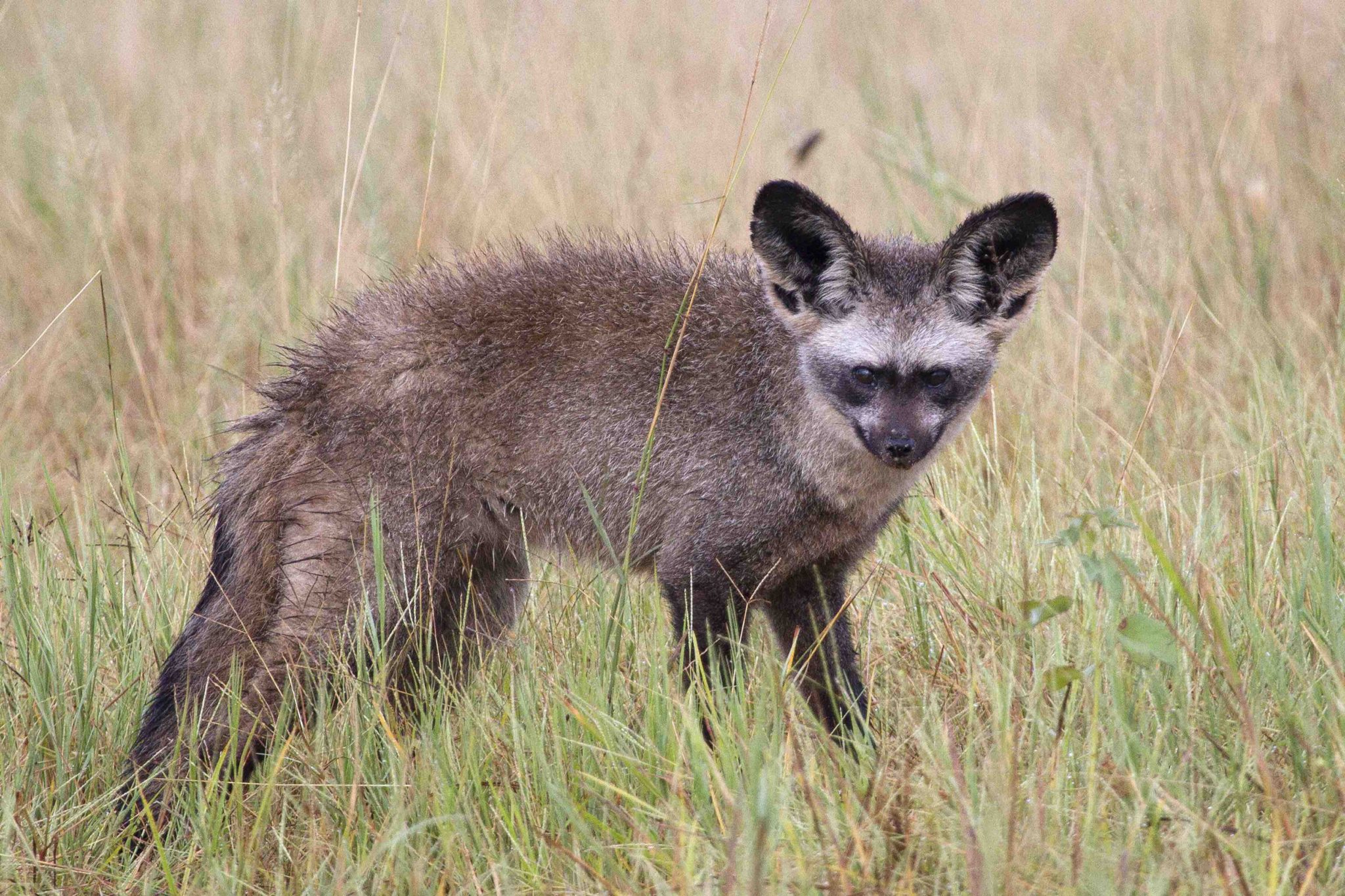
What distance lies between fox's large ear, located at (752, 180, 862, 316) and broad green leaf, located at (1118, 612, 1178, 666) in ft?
5.04

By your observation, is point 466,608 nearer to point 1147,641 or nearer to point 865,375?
point 865,375

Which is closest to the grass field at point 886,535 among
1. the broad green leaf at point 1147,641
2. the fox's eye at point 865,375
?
the broad green leaf at point 1147,641

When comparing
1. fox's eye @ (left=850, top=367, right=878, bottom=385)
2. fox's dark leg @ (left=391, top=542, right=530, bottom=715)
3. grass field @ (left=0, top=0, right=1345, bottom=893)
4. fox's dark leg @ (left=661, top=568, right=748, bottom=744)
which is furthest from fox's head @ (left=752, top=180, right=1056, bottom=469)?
fox's dark leg @ (left=391, top=542, right=530, bottom=715)

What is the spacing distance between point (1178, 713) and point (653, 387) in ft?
5.76

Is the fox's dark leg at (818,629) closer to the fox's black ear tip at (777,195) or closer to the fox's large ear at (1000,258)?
the fox's large ear at (1000,258)

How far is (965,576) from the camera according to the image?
407cm

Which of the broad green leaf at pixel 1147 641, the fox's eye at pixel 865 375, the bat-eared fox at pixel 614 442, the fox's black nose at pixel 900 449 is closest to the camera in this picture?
the broad green leaf at pixel 1147 641

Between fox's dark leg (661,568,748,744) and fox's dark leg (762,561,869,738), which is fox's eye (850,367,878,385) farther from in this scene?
fox's dark leg (661,568,748,744)

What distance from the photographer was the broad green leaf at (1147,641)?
282 centimetres

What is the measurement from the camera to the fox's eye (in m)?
4.07

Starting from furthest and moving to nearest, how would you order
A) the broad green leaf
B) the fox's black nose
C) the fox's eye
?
the fox's eye, the fox's black nose, the broad green leaf

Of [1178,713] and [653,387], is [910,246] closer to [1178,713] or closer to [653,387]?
[653,387]

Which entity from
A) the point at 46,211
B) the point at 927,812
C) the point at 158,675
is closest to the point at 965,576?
the point at 927,812

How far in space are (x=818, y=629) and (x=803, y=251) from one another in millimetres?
1127
